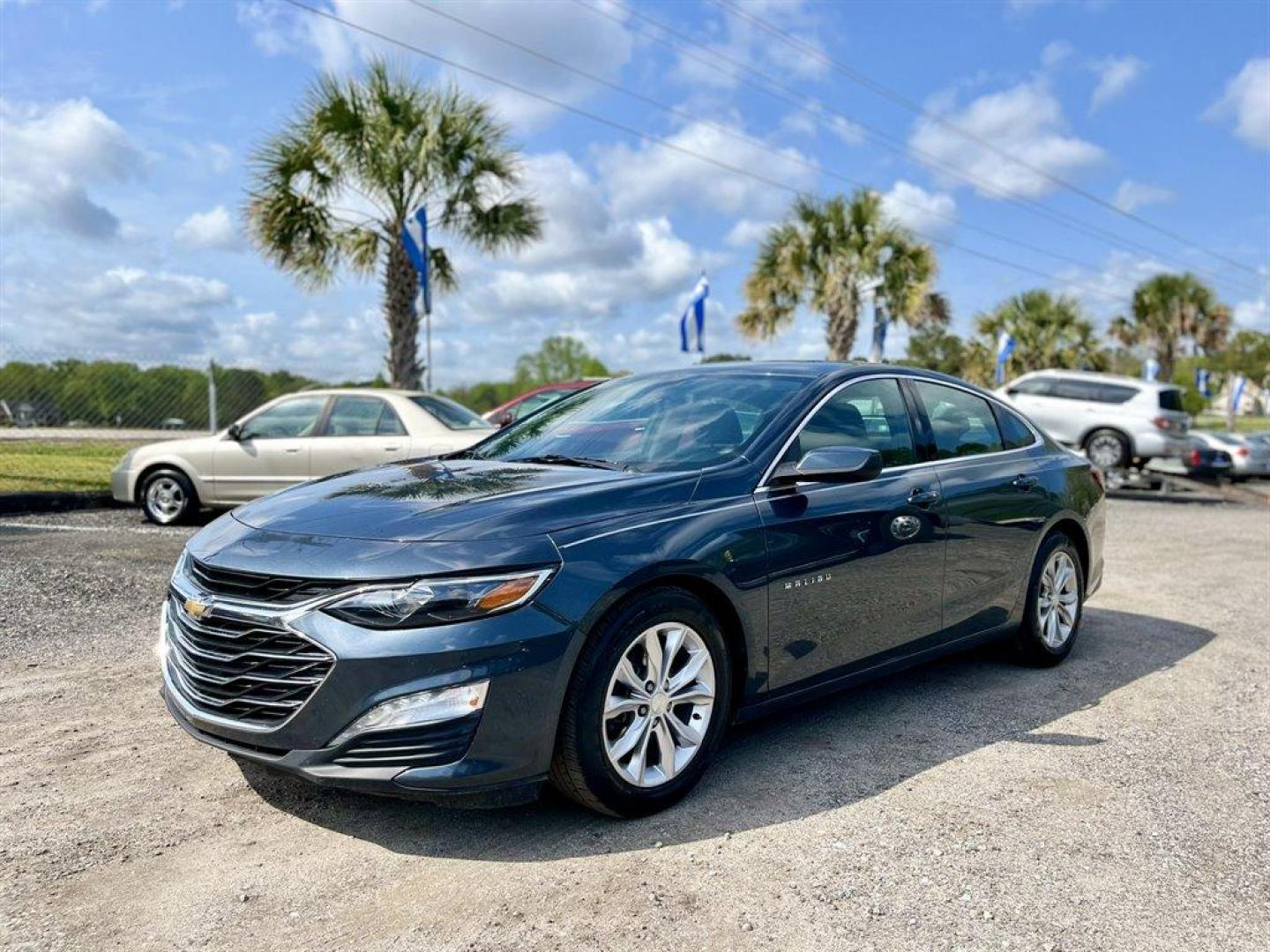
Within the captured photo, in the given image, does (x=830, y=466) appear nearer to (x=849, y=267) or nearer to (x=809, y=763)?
(x=809, y=763)

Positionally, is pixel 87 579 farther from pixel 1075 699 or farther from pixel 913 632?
pixel 1075 699

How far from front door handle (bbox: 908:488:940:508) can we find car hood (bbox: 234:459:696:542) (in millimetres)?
1231

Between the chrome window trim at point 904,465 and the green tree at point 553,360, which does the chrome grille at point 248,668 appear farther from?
the green tree at point 553,360

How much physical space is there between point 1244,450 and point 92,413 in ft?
79.4

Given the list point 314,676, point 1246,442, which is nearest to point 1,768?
point 314,676

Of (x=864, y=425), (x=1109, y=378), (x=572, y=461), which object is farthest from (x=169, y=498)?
(x=1109, y=378)

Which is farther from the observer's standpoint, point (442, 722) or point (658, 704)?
point (658, 704)

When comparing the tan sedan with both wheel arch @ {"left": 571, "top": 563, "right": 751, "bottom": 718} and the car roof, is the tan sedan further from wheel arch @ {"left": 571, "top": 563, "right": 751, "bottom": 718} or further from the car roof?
the car roof

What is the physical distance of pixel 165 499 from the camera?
1038cm

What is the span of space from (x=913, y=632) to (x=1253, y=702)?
1859 mm

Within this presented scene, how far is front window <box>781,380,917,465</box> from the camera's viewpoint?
4.09 metres

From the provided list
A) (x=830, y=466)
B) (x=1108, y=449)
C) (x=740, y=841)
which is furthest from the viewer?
(x=1108, y=449)

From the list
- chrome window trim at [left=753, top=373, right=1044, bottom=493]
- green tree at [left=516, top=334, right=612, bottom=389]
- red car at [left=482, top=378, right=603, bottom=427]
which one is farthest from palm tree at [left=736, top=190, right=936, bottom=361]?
green tree at [left=516, top=334, right=612, bottom=389]

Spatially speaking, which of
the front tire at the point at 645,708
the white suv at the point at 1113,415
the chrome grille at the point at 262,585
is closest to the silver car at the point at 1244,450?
the white suv at the point at 1113,415
